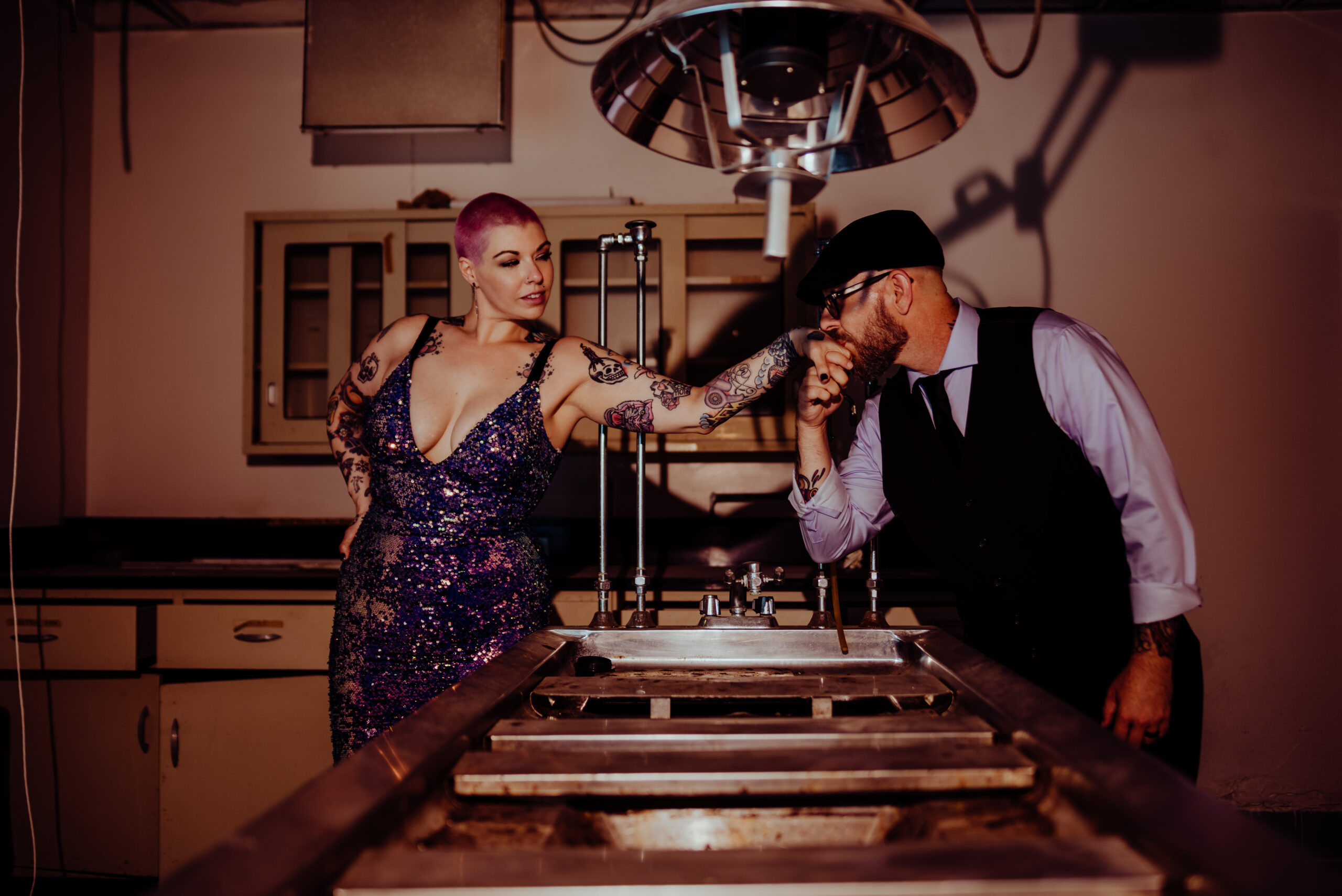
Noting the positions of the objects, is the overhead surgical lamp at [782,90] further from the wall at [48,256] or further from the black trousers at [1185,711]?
the wall at [48,256]

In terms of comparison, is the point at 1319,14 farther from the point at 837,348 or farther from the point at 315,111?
the point at 315,111

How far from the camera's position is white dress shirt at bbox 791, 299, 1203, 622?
123cm

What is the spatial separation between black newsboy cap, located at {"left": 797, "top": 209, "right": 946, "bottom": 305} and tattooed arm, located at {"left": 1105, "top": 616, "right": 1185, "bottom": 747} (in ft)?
2.39

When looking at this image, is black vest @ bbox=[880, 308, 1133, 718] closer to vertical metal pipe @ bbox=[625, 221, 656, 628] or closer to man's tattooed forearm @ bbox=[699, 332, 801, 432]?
man's tattooed forearm @ bbox=[699, 332, 801, 432]

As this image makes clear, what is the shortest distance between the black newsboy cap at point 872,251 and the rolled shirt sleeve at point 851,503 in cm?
29

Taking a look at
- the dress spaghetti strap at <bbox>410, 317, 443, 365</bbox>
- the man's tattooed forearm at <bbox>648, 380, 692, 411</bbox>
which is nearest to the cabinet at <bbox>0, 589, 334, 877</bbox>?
the dress spaghetti strap at <bbox>410, 317, 443, 365</bbox>

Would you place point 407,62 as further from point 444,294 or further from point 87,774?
point 87,774

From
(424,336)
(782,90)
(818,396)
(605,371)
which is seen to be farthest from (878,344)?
(424,336)

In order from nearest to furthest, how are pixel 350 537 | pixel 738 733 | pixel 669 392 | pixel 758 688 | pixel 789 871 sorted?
1. pixel 789 871
2. pixel 738 733
3. pixel 758 688
4. pixel 669 392
5. pixel 350 537

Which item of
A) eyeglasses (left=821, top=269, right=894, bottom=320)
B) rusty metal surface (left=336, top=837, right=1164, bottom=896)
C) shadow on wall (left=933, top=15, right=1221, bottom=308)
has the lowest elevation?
rusty metal surface (left=336, top=837, right=1164, bottom=896)

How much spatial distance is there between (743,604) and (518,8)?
2.61 metres

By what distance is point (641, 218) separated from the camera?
8.86ft

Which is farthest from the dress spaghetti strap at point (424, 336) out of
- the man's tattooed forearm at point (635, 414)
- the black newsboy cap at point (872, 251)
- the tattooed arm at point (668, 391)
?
the black newsboy cap at point (872, 251)

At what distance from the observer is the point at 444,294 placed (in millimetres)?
2822
